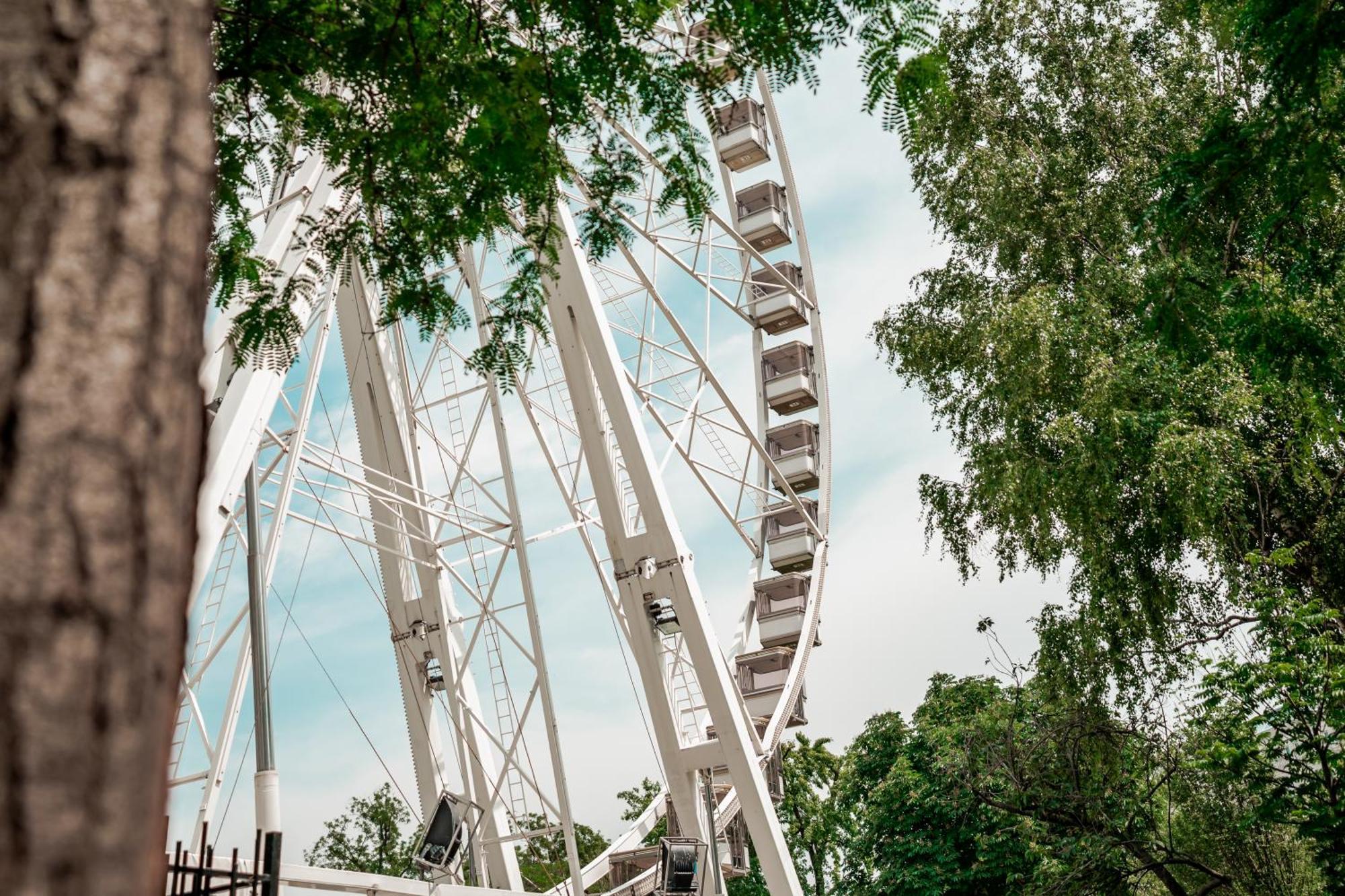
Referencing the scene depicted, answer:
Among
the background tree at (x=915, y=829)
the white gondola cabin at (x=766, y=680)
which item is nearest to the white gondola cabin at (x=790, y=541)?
the white gondola cabin at (x=766, y=680)

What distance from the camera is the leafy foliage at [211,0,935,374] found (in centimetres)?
551

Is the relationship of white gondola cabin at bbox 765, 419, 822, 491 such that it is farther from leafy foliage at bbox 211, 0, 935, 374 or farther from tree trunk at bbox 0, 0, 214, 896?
tree trunk at bbox 0, 0, 214, 896

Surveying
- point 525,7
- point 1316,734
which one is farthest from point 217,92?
point 1316,734

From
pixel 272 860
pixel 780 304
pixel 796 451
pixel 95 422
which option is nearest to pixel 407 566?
pixel 796 451

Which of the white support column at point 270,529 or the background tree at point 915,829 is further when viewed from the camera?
the background tree at point 915,829

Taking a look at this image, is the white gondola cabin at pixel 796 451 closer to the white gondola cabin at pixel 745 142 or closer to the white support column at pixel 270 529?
the white gondola cabin at pixel 745 142

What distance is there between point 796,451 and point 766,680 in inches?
156

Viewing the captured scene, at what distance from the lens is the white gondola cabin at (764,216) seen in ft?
74.3

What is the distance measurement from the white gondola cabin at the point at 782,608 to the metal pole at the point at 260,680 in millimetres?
11195

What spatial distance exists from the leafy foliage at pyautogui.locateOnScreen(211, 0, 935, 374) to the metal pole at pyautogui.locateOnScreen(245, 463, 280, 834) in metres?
2.81

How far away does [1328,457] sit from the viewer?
15227mm

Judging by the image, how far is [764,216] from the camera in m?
22.6

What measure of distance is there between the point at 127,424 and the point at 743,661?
747 inches

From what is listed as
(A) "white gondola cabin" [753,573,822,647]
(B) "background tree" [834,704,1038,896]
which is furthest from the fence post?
(B) "background tree" [834,704,1038,896]
